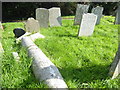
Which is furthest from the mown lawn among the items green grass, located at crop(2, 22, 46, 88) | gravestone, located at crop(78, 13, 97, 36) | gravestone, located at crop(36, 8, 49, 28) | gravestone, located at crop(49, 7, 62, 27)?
gravestone, located at crop(49, 7, 62, 27)

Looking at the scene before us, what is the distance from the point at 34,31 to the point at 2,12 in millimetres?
11087

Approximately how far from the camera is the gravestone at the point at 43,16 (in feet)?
28.9

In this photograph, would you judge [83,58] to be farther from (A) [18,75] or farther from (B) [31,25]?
(B) [31,25]

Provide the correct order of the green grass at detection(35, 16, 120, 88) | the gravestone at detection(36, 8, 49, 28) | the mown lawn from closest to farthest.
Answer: the mown lawn
the green grass at detection(35, 16, 120, 88)
the gravestone at detection(36, 8, 49, 28)

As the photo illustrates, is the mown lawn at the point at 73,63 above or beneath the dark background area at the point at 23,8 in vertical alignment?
above

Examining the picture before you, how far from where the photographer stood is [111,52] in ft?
17.3

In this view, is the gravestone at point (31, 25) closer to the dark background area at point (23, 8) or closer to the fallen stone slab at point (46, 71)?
the fallen stone slab at point (46, 71)

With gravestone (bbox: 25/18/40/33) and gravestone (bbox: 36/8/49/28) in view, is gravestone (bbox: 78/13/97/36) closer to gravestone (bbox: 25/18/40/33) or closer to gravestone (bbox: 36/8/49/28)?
gravestone (bbox: 25/18/40/33)

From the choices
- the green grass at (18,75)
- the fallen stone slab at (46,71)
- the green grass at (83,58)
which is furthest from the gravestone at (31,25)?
the green grass at (18,75)

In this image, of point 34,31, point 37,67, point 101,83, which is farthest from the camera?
point 34,31

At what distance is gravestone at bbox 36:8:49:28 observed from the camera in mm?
8811

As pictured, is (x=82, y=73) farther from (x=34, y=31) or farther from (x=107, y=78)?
(x=34, y=31)

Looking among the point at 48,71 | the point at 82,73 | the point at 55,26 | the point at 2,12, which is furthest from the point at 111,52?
the point at 2,12

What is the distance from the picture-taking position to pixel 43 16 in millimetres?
8945
